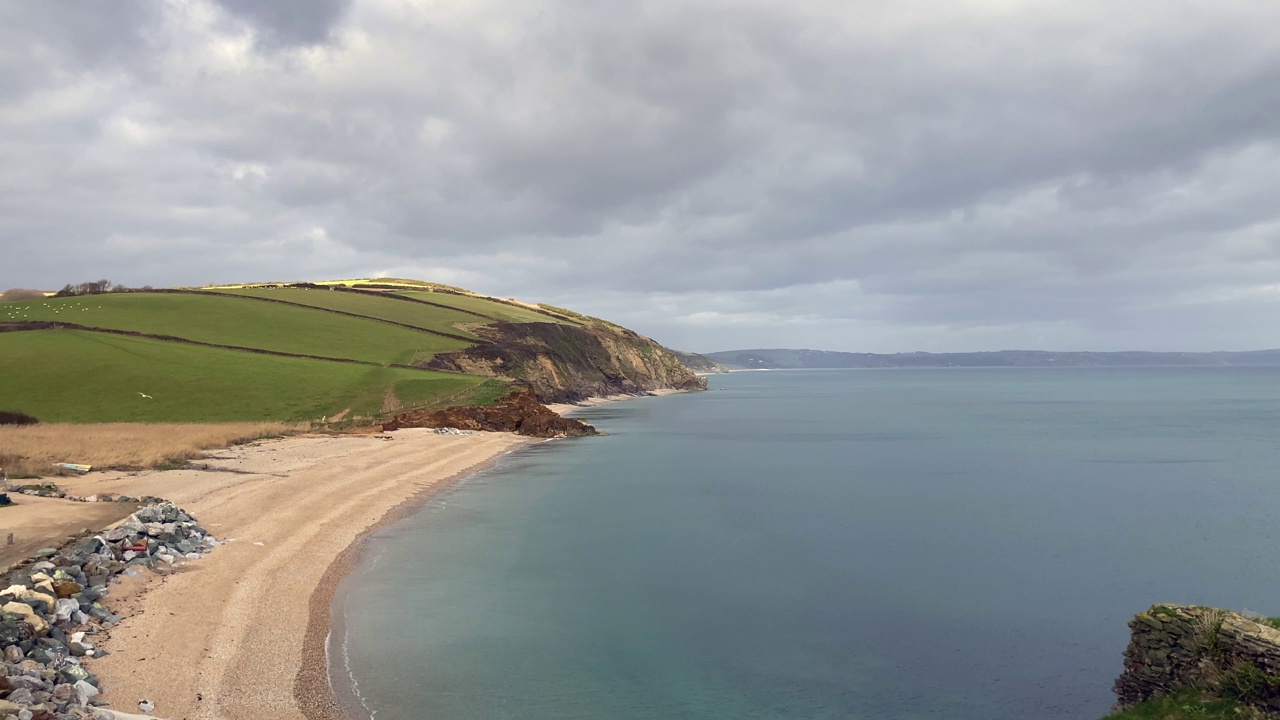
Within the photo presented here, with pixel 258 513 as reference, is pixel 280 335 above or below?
above

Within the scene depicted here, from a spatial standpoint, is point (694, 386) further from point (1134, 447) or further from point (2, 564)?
point (2, 564)

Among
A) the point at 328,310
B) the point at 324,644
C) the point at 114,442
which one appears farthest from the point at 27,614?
the point at 328,310

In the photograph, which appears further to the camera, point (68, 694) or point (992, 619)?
point (992, 619)

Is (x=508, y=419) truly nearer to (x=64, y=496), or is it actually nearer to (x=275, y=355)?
(x=275, y=355)

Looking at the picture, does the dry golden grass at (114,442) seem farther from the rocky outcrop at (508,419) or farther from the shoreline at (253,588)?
the rocky outcrop at (508,419)

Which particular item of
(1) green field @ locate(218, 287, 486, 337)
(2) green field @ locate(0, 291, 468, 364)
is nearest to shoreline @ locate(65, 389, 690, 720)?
(2) green field @ locate(0, 291, 468, 364)

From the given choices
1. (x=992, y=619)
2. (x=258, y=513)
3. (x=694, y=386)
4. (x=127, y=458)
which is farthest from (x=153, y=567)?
(x=694, y=386)

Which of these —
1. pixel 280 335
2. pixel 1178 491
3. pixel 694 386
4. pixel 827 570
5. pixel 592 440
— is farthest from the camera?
pixel 694 386
